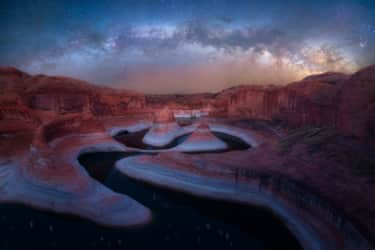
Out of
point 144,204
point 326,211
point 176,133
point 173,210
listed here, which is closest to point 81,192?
point 144,204

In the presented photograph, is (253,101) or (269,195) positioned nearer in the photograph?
(269,195)

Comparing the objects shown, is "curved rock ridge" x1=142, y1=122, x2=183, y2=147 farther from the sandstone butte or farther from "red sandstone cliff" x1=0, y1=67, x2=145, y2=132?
"red sandstone cliff" x1=0, y1=67, x2=145, y2=132

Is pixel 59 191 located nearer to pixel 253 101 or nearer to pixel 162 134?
pixel 162 134

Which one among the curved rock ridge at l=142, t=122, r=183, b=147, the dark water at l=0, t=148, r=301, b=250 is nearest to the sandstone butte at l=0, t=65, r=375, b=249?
the dark water at l=0, t=148, r=301, b=250

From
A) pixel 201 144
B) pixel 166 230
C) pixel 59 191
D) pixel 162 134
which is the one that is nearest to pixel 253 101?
pixel 201 144

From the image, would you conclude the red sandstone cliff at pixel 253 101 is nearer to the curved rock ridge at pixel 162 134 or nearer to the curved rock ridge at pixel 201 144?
the curved rock ridge at pixel 201 144
